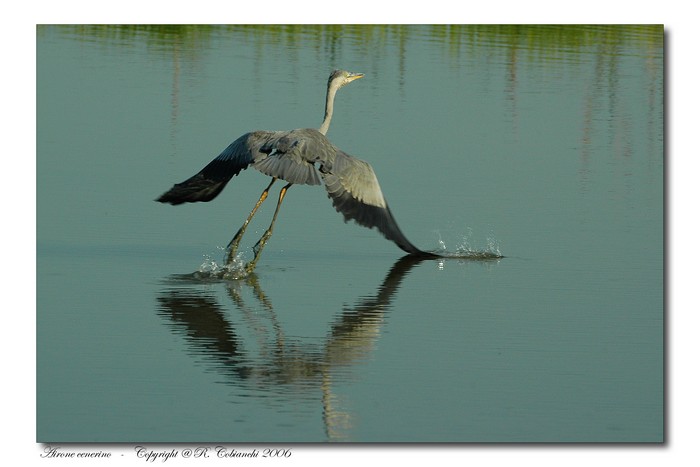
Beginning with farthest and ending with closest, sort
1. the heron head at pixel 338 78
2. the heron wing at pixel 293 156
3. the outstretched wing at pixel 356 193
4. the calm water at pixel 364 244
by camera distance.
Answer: the heron head at pixel 338 78, the outstretched wing at pixel 356 193, the heron wing at pixel 293 156, the calm water at pixel 364 244

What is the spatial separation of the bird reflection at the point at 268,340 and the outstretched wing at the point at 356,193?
505 mm

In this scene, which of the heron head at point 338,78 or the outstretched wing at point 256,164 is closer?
the outstretched wing at point 256,164

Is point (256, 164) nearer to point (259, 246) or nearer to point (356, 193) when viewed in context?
point (356, 193)

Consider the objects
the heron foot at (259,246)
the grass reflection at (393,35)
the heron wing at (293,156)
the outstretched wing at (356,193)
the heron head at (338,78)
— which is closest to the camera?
the heron wing at (293,156)

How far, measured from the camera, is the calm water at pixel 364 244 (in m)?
10.4

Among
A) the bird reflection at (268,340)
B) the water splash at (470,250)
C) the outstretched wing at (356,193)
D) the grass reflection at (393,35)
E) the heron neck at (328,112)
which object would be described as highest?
the grass reflection at (393,35)

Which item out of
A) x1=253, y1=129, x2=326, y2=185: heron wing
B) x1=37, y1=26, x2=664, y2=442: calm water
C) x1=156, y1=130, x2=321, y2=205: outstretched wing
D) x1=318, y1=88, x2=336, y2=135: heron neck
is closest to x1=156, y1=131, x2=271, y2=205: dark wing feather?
x1=156, y1=130, x2=321, y2=205: outstretched wing

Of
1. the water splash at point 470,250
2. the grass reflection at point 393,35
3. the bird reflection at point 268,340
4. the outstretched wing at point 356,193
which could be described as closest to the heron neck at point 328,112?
the grass reflection at point 393,35

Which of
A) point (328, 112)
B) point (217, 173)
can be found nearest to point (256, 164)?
point (217, 173)

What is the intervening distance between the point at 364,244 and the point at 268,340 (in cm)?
280

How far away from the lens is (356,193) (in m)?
12.5

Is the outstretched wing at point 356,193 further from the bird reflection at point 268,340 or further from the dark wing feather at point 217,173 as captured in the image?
the dark wing feather at point 217,173

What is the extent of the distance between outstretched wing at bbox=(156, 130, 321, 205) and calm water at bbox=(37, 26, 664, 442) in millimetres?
468
